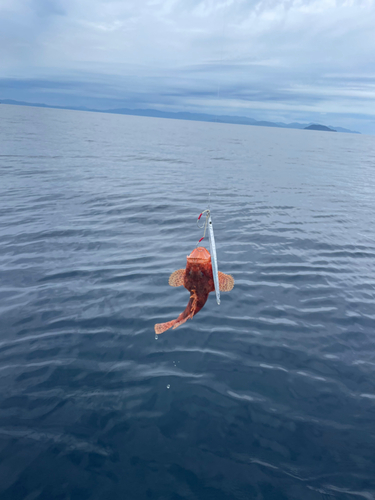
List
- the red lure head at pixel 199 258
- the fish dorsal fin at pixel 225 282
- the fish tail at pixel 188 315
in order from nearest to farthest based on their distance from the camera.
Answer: the red lure head at pixel 199 258, the fish dorsal fin at pixel 225 282, the fish tail at pixel 188 315

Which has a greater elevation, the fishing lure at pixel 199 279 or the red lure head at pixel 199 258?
the red lure head at pixel 199 258

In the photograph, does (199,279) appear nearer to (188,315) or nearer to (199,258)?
(199,258)

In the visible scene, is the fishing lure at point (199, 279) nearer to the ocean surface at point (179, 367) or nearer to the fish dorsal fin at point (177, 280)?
the fish dorsal fin at point (177, 280)

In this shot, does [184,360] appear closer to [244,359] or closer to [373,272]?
[244,359]

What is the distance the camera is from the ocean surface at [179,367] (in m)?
5.76

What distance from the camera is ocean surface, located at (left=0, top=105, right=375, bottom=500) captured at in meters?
5.76

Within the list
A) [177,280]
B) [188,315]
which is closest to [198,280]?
[177,280]

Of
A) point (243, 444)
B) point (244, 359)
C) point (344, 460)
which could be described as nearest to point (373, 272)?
point (244, 359)

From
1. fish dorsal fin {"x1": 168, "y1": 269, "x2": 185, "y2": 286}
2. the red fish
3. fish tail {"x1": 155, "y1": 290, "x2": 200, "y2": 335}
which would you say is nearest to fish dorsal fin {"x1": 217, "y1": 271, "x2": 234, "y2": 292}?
the red fish

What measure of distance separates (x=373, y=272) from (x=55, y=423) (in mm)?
13514

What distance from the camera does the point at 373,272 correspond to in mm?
13805

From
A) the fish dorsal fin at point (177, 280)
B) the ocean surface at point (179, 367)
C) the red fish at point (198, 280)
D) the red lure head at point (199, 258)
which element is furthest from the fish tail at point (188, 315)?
the ocean surface at point (179, 367)

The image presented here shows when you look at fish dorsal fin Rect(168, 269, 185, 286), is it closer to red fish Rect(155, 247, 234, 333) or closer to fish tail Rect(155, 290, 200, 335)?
red fish Rect(155, 247, 234, 333)

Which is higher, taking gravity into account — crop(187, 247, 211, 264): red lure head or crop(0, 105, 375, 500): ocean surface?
crop(187, 247, 211, 264): red lure head
